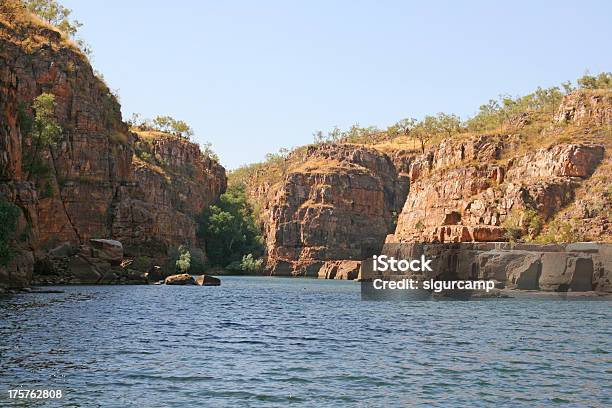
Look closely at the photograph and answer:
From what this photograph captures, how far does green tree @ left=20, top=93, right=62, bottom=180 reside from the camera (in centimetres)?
10119

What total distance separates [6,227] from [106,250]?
37718 millimetres

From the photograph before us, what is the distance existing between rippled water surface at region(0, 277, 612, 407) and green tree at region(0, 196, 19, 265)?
8328 millimetres

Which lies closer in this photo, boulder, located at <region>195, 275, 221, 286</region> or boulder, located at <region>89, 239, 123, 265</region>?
boulder, located at <region>89, 239, 123, 265</region>

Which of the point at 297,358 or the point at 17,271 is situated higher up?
the point at 17,271

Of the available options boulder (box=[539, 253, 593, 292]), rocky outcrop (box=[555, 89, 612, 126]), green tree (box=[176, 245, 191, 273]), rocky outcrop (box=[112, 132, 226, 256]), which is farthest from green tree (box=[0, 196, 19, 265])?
rocky outcrop (box=[555, 89, 612, 126])

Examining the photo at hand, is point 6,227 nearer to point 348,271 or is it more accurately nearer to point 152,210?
point 152,210

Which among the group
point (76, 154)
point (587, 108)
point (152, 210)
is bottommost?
point (152, 210)

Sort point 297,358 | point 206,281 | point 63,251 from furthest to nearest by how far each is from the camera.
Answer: point 206,281 → point 63,251 → point 297,358

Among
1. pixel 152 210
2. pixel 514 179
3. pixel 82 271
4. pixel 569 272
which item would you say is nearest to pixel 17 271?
pixel 82 271

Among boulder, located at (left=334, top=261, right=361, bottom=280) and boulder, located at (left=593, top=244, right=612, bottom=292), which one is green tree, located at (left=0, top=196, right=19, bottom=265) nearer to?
boulder, located at (left=593, top=244, right=612, bottom=292)

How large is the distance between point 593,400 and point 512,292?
75.2 metres

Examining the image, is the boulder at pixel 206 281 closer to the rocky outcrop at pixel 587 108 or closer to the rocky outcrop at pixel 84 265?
the rocky outcrop at pixel 84 265

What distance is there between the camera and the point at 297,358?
109ft

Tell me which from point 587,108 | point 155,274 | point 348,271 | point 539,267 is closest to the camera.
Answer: point 539,267
